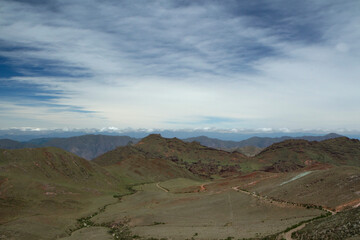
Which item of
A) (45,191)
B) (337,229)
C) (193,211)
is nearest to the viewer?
(337,229)

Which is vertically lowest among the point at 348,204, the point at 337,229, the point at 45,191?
the point at 45,191

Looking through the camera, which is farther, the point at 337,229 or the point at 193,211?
the point at 193,211

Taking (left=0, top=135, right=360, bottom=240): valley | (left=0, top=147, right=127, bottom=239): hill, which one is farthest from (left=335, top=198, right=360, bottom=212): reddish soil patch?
(left=0, top=147, right=127, bottom=239): hill

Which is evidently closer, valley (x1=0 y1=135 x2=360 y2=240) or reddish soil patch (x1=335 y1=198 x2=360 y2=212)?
valley (x1=0 y1=135 x2=360 y2=240)

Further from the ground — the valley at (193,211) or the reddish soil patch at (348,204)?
the reddish soil patch at (348,204)

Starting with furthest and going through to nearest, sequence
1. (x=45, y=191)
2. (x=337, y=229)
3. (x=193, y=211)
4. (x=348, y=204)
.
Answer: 1. (x=45, y=191)
2. (x=193, y=211)
3. (x=348, y=204)
4. (x=337, y=229)

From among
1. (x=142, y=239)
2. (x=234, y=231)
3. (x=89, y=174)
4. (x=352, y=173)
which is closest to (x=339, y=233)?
(x=234, y=231)

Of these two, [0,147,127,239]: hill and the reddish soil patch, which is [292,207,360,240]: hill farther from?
[0,147,127,239]: hill

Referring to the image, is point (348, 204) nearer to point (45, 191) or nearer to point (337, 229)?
point (337, 229)

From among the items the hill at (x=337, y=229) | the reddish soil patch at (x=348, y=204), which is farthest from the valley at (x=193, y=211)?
the hill at (x=337, y=229)

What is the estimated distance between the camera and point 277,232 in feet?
103

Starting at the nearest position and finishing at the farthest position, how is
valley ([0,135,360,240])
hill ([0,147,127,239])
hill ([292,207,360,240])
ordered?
hill ([292,207,360,240]), valley ([0,135,360,240]), hill ([0,147,127,239])

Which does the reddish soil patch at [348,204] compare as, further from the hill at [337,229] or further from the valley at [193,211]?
the hill at [337,229]

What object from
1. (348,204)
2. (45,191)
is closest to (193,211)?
(348,204)
